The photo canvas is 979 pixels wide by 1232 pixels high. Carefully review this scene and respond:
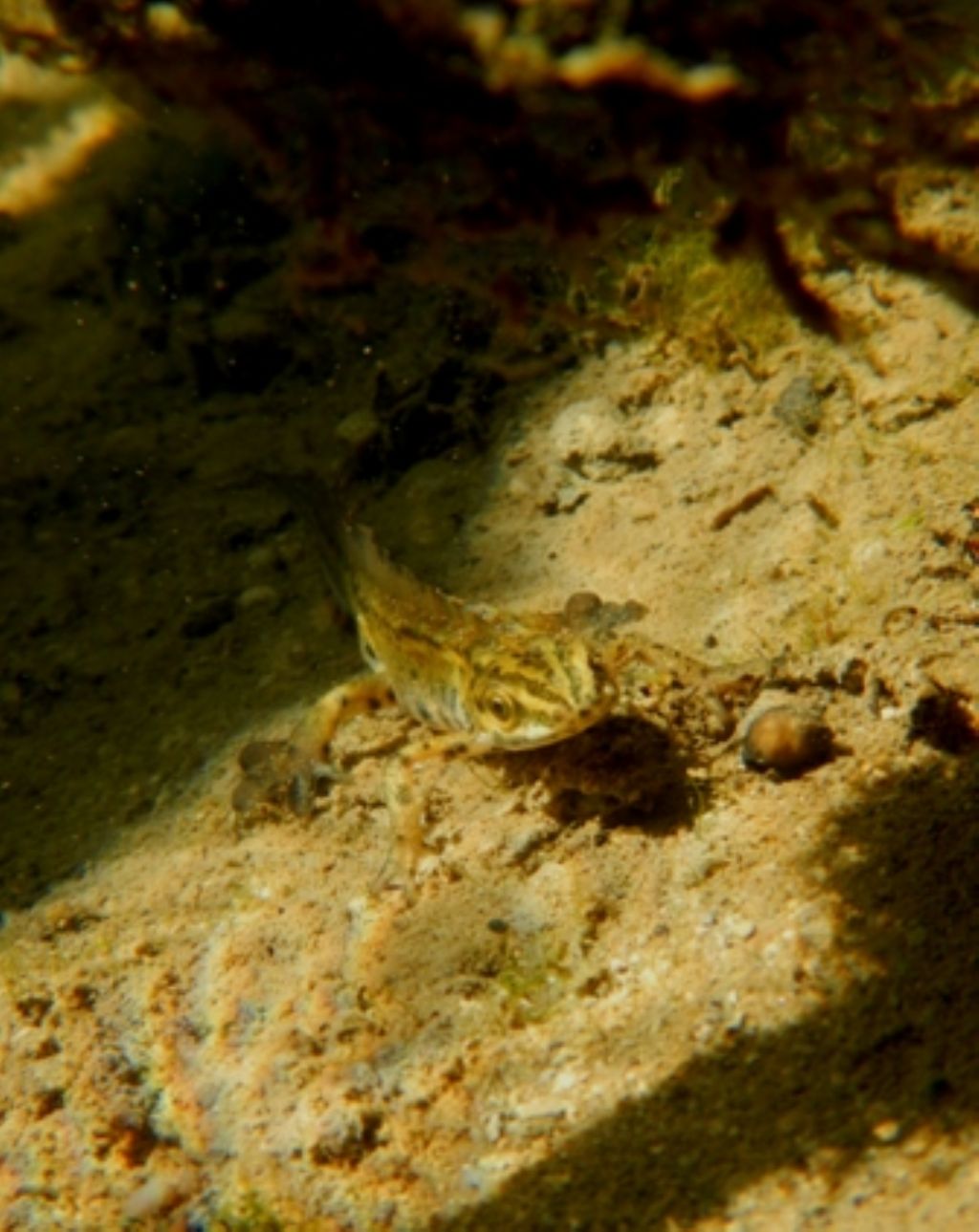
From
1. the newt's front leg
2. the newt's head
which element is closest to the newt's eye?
the newt's head

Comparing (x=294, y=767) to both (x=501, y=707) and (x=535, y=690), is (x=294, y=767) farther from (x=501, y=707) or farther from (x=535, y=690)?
(x=535, y=690)

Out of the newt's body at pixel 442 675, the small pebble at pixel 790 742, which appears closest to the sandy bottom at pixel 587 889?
the small pebble at pixel 790 742

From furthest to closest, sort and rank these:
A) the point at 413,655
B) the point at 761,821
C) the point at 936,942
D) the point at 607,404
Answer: the point at 607,404
the point at 413,655
the point at 761,821
the point at 936,942

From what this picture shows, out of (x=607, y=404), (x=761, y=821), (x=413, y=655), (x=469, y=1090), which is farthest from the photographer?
(x=607, y=404)

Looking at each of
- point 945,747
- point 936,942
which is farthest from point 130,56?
point 936,942

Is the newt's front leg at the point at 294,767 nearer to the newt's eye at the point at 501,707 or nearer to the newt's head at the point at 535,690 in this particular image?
the newt's head at the point at 535,690

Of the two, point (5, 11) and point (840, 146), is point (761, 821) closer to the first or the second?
point (840, 146)
